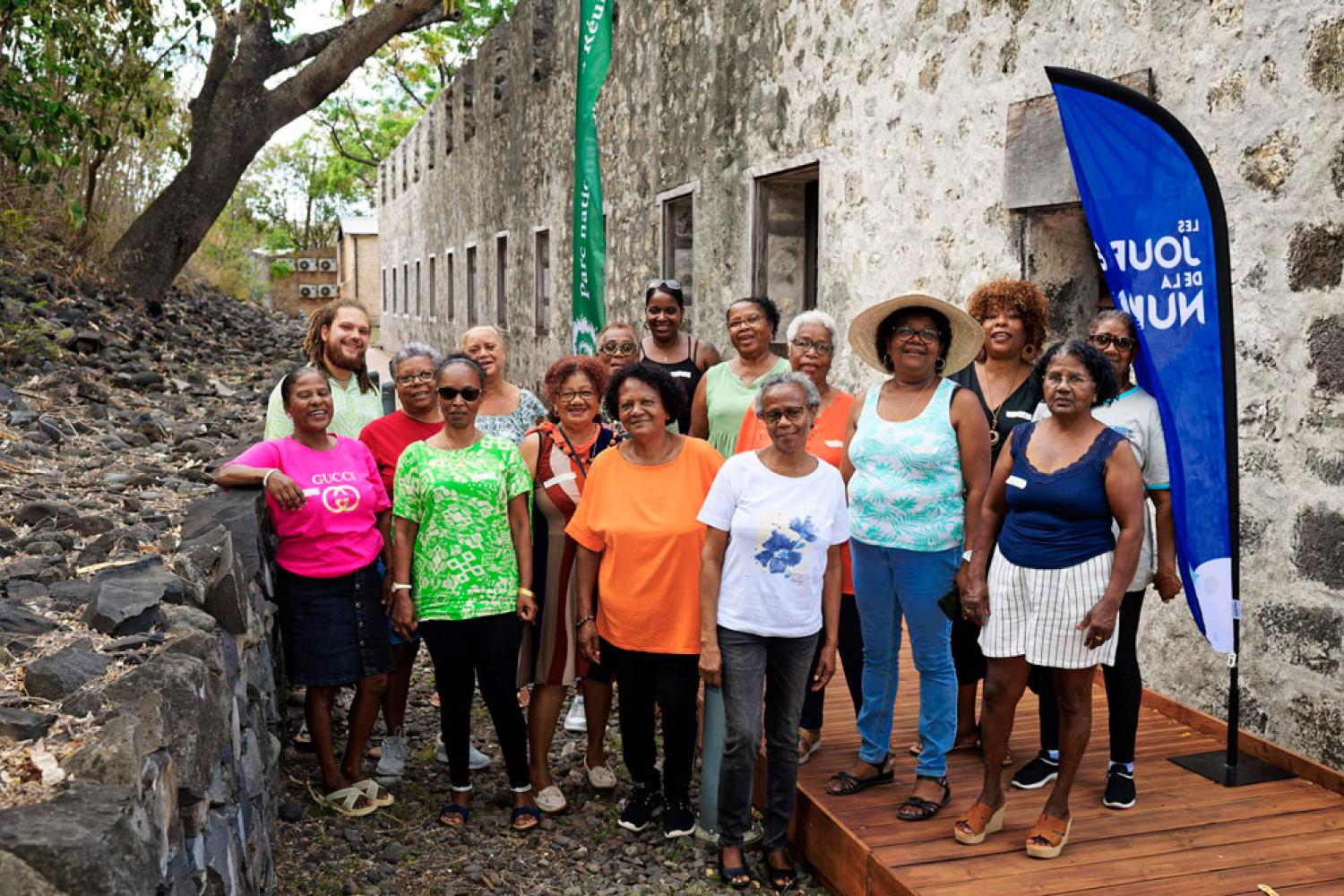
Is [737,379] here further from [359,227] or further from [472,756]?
[359,227]

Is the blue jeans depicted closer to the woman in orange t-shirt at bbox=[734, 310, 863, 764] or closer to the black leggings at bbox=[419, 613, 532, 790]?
the woman in orange t-shirt at bbox=[734, 310, 863, 764]

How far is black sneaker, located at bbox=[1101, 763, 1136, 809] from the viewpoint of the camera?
3807mm

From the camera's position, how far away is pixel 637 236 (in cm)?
1128

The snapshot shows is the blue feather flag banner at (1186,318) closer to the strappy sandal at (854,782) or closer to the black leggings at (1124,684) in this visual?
the black leggings at (1124,684)

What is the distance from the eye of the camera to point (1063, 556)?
3.40 m

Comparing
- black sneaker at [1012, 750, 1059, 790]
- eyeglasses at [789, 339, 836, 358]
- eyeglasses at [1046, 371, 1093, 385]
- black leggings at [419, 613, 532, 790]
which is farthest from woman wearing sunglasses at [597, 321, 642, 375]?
black sneaker at [1012, 750, 1059, 790]

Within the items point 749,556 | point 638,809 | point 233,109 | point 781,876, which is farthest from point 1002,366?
point 233,109

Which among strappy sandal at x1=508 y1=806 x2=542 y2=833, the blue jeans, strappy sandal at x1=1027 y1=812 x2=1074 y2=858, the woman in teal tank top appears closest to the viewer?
strappy sandal at x1=1027 y1=812 x2=1074 y2=858

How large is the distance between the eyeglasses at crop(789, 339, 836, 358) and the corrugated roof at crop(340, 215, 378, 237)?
4358 cm

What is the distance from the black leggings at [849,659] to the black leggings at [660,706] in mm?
420

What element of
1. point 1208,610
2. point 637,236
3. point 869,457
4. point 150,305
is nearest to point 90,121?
point 150,305

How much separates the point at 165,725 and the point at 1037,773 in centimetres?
284

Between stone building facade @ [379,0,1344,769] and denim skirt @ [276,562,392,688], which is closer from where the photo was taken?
stone building facade @ [379,0,1344,769]

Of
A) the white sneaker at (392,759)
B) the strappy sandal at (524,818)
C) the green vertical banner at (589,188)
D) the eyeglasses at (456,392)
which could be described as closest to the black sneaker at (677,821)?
the strappy sandal at (524,818)
